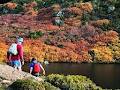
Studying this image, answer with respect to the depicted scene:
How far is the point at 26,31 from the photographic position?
422 feet

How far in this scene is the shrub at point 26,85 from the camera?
21312 mm

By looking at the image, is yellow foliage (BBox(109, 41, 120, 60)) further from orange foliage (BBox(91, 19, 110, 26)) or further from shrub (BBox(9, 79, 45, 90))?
shrub (BBox(9, 79, 45, 90))

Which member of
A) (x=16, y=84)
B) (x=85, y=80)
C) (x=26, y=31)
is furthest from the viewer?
(x=26, y=31)

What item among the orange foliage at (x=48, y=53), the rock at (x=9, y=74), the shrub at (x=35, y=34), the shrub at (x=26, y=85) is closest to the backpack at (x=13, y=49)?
the rock at (x=9, y=74)

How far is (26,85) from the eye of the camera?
21.3 meters

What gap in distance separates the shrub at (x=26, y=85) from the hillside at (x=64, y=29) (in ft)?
279

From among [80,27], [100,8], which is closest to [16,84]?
[80,27]

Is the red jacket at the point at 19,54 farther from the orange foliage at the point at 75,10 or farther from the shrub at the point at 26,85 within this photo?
the orange foliage at the point at 75,10

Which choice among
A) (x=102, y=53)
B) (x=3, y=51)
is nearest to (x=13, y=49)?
(x=3, y=51)

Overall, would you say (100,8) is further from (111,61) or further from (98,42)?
(111,61)

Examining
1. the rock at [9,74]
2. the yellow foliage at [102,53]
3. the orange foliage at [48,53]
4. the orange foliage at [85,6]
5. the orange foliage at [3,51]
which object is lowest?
the yellow foliage at [102,53]

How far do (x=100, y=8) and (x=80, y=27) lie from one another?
11820 mm

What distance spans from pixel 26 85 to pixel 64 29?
10951cm

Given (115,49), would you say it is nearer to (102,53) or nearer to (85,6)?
(102,53)
